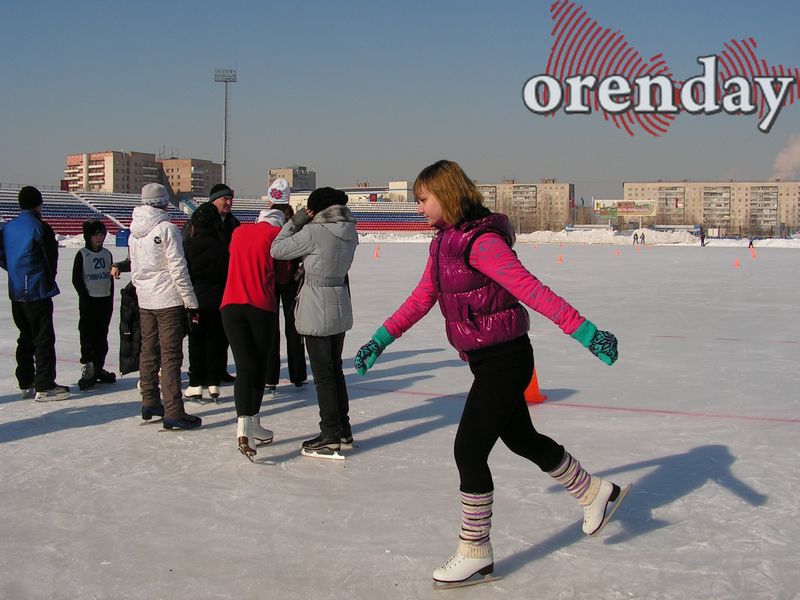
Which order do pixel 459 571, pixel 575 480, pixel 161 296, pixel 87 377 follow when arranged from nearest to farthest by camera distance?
pixel 459 571, pixel 575 480, pixel 161 296, pixel 87 377

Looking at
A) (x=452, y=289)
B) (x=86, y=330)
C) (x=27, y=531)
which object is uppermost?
A: (x=452, y=289)

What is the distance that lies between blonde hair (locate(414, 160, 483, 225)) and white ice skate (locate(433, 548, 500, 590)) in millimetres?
1186

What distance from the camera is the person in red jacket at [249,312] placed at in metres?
4.12

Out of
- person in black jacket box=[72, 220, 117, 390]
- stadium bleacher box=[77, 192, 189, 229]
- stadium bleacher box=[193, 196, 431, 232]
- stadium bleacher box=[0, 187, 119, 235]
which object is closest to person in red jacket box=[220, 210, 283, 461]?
person in black jacket box=[72, 220, 117, 390]

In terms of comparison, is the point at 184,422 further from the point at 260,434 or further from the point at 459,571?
the point at 459,571

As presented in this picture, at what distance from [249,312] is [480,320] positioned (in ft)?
6.06

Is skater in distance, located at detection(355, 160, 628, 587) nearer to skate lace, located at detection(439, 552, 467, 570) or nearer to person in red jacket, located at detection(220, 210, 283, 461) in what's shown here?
skate lace, located at detection(439, 552, 467, 570)

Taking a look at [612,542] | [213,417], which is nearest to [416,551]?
[612,542]

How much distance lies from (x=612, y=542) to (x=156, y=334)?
10.1 ft

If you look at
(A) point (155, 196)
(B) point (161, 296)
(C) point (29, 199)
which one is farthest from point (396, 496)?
(C) point (29, 199)

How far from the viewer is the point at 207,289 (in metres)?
5.35

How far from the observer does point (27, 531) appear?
3.12m

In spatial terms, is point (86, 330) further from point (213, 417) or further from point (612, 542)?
point (612, 542)

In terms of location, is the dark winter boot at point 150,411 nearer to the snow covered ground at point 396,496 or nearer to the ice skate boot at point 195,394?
the snow covered ground at point 396,496
